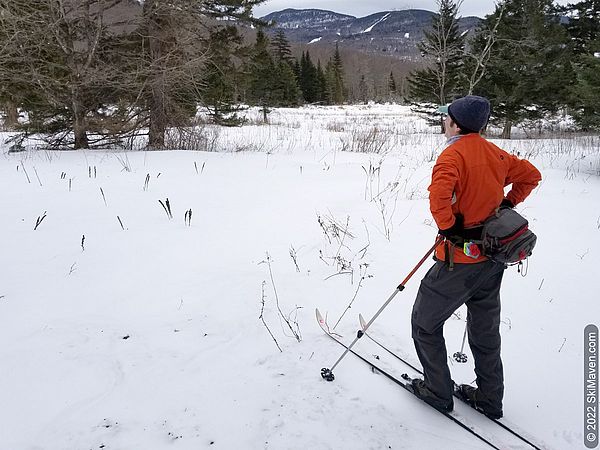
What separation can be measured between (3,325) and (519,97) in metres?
19.9

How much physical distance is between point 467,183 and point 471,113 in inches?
14.2

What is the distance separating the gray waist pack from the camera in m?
1.90

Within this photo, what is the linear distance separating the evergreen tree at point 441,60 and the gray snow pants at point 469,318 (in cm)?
1880

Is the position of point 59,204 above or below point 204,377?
above

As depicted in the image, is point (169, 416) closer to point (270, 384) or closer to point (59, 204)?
point (270, 384)

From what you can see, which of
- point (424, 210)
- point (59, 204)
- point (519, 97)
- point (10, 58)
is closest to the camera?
point (59, 204)

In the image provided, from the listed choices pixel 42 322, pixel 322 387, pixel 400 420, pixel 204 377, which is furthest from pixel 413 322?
pixel 42 322

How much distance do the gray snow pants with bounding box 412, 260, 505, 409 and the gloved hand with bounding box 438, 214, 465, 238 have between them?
182 mm

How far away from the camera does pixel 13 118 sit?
15211mm

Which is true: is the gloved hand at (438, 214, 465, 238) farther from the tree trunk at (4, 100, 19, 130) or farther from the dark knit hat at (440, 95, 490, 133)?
the tree trunk at (4, 100, 19, 130)

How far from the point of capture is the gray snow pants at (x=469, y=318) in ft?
6.84

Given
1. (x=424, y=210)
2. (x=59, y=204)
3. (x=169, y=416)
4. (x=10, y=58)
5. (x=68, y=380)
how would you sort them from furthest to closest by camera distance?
(x=10, y=58), (x=424, y=210), (x=59, y=204), (x=68, y=380), (x=169, y=416)

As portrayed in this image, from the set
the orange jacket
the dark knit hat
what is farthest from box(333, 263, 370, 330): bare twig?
the dark knit hat

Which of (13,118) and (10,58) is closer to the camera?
(10,58)
